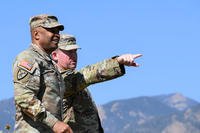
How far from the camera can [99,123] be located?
1018 cm

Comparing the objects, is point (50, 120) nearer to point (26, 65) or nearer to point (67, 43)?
point (26, 65)

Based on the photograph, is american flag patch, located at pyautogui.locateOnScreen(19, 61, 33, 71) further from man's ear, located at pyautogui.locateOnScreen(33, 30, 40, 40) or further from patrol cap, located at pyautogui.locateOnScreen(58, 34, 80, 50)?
patrol cap, located at pyautogui.locateOnScreen(58, 34, 80, 50)

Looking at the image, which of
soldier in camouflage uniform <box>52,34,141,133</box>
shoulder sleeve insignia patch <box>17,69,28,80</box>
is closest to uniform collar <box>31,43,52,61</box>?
shoulder sleeve insignia patch <box>17,69,28,80</box>

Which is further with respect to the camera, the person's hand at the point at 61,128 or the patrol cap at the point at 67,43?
the patrol cap at the point at 67,43

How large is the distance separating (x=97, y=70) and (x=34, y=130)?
2158 millimetres

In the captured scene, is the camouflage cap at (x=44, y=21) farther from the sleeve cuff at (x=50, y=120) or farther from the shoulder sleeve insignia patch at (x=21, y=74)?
the sleeve cuff at (x=50, y=120)

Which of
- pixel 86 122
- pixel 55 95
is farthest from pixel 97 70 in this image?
pixel 55 95

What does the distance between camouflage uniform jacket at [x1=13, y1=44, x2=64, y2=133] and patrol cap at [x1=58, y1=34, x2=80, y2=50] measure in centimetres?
175

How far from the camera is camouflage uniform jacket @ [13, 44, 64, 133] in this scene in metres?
7.46

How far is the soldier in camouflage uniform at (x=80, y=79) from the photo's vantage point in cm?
943

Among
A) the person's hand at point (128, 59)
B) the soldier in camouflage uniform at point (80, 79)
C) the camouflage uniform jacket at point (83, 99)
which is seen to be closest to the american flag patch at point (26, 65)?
→ the person's hand at point (128, 59)

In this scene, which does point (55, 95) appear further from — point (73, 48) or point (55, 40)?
point (73, 48)

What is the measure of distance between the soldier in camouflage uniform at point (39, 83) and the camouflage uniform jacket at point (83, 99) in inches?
64.2

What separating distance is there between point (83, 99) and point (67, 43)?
0.86 meters
